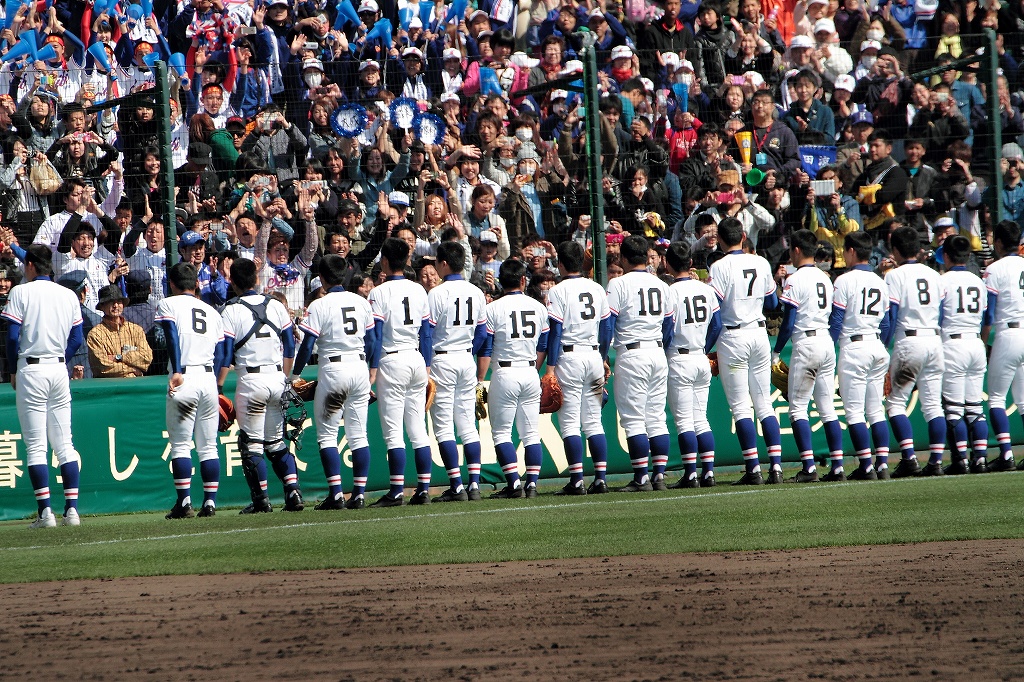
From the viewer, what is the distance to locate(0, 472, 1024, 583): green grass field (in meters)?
7.25

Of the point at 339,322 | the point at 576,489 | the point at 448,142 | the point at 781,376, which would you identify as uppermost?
→ the point at 448,142

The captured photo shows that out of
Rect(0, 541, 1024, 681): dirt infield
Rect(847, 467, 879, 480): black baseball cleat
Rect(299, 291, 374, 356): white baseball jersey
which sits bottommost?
Rect(0, 541, 1024, 681): dirt infield

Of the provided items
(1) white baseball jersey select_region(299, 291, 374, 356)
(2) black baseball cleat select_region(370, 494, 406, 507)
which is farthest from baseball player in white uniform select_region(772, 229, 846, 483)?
(1) white baseball jersey select_region(299, 291, 374, 356)

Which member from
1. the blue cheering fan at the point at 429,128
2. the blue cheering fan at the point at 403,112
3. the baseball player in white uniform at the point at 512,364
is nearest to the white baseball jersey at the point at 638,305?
the baseball player in white uniform at the point at 512,364

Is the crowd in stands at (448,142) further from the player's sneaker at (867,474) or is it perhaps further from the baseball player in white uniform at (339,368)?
the player's sneaker at (867,474)

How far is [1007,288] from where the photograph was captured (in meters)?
11.5

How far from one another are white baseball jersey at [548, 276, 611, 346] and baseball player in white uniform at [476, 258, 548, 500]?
15cm

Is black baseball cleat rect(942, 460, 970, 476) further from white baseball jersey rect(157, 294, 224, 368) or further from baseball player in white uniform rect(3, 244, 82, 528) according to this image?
baseball player in white uniform rect(3, 244, 82, 528)

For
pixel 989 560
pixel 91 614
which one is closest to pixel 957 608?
pixel 989 560

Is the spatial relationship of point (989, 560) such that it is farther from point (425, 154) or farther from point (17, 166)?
point (17, 166)

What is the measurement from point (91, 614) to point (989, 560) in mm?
4511

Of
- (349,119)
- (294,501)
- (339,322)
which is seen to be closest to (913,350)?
(339,322)

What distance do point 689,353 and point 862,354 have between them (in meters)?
1.54

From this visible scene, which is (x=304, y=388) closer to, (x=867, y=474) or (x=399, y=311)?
(x=399, y=311)
